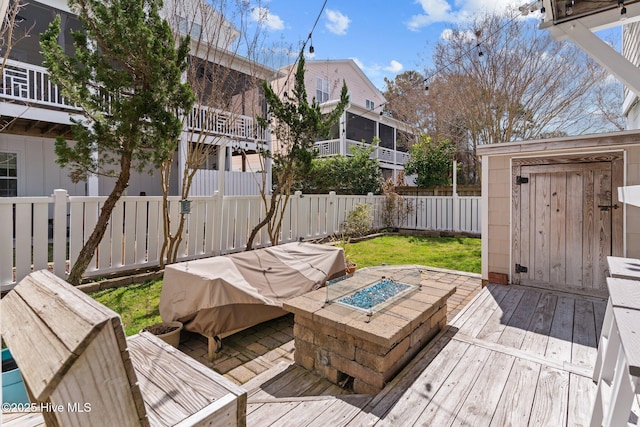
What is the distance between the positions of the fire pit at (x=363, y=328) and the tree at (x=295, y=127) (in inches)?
139

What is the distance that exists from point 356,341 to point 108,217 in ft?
12.5

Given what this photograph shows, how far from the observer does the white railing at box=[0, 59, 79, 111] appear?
621 centimetres

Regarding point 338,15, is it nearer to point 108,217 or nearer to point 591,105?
point 108,217

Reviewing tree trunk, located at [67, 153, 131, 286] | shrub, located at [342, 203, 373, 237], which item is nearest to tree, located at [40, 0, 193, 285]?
tree trunk, located at [67, 153, 131, 286]

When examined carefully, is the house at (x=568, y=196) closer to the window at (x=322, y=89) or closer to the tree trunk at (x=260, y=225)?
the tree trunk at (x=260, y=225)

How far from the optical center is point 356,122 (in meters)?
16.5

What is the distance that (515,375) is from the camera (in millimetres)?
2258

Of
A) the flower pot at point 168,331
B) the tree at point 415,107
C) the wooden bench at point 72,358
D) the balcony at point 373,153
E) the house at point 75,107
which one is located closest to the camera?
the wooden bench at point 72,358

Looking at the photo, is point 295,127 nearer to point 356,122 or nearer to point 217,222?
point 217,222

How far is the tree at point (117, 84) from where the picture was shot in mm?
3928

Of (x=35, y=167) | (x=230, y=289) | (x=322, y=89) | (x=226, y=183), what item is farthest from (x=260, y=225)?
(x=322, y=89)

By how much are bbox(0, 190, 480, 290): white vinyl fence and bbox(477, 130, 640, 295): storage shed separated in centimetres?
427

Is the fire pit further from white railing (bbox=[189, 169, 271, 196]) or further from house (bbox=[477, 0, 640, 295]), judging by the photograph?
white railing (bbox=[189, 169, 271, 196])

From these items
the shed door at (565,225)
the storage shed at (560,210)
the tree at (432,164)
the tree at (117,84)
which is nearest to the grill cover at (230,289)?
the tree at (117,84)
